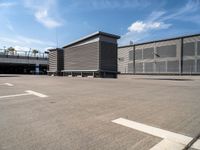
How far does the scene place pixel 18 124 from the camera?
3428 mm

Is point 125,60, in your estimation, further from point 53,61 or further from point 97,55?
point 97,55

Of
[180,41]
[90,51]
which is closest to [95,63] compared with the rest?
[90,51]

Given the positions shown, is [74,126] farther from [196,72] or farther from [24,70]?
[24,70]

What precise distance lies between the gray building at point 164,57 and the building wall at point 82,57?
61.5 feet

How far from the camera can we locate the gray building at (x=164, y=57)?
1310 inches

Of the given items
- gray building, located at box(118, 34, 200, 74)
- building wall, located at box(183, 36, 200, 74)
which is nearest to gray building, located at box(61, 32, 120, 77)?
gray building, located at box(118, 34, 200, 74)

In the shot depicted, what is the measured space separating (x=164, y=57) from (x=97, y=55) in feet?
63.9

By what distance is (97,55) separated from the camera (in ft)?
80.7

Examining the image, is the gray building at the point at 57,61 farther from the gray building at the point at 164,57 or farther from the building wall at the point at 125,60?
the gray building at the point at 164,57

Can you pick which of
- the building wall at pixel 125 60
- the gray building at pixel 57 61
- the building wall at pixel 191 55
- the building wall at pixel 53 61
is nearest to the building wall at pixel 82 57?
the gray building at pixel 57 61

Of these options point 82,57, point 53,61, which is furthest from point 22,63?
point 82,57

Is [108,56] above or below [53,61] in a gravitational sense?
above

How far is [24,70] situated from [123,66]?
32.4m

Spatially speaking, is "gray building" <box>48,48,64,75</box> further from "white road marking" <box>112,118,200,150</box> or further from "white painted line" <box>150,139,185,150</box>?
"white painted line" <box>150,139,185,150</box>
